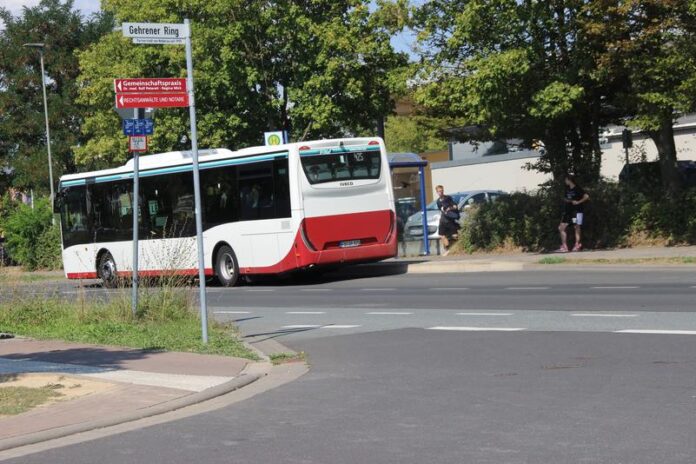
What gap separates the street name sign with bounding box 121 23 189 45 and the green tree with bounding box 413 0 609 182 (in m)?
13.1

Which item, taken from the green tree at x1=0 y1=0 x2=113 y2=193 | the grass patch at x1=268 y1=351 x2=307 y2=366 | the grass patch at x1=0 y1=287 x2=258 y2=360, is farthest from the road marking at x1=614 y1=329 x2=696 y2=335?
the green tree at x1=0 y1=0 x2=113 y2=193

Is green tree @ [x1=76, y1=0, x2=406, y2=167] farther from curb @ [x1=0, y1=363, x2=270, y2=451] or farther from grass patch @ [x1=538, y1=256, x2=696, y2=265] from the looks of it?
curb @ [x1=0, y1=363, x2=270, y2=451]

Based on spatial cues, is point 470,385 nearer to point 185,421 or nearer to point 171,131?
point 185,421

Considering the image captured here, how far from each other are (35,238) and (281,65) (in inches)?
505

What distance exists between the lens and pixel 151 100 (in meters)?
12.0

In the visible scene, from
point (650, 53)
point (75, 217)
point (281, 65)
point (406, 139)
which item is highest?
point (406, 139)

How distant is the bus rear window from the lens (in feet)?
77.0

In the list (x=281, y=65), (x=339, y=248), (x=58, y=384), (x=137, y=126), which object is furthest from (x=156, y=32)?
(x=281, y=65)

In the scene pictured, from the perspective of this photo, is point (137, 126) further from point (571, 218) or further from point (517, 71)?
point (571, 218)

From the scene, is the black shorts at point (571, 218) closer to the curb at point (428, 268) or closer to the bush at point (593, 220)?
the bush at point (593, 220)

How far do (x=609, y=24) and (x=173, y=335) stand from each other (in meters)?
14.2

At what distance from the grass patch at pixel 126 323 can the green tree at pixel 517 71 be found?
1167 centimetres

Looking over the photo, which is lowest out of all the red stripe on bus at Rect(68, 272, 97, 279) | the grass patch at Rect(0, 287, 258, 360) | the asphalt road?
the asphalt road

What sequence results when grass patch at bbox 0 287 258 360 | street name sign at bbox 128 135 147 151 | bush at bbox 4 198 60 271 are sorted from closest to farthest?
grass patch at bbox 0 287 258 360, street name sign at bbox 128 135 147 151, bush at bbox 4 198 60 271
